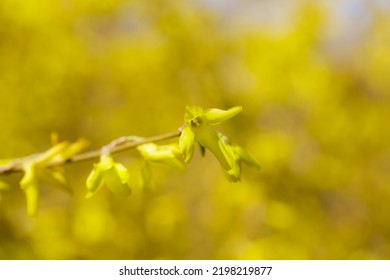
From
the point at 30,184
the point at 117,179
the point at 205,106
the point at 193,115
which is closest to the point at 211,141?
the point at 193,115

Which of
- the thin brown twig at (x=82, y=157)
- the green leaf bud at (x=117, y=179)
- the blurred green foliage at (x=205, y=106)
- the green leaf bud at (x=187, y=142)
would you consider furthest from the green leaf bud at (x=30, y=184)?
the blurred green foliage at (x=205, y=106)

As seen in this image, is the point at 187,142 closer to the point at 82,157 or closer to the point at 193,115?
the point at 193,115

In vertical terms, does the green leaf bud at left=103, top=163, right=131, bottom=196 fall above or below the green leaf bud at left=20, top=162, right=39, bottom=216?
below

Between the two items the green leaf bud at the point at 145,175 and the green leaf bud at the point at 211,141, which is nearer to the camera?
the green leaf bud at the point at 211,141


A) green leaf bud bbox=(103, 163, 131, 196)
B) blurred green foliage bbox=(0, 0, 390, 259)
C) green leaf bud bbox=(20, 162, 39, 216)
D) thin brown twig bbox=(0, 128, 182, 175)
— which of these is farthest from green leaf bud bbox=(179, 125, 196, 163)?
blurred green foliage bbox=(0, 0, 390, 259)

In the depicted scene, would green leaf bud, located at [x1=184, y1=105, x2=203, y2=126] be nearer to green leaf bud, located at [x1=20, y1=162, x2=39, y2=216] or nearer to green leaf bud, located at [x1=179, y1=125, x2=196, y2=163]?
green leaf bud, located at [x1=179, y1=125, x2=196, y2=163]

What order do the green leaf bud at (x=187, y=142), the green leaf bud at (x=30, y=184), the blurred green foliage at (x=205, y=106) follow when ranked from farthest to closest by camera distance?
the blurred green foliage at (x=205, y=106) → the green leaf bud at (x=30, y=184) → the green leaf bud at (x=187, y=142)

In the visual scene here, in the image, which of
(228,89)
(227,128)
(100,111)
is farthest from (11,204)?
(228,89)

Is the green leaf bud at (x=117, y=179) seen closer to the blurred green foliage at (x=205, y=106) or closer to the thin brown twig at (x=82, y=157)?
the thin brown twig at (x=82, y=157)
